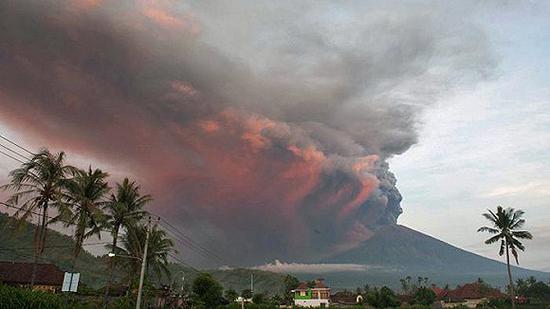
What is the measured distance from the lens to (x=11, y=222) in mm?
34688

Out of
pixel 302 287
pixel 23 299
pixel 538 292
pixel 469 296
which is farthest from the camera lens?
pixel 302 287

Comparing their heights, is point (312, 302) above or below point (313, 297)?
below

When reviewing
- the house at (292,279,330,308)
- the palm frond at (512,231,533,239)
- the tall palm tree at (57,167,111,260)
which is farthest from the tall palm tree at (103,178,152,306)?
the house at (292,279,330,308)

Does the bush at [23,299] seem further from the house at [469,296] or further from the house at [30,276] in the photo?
the house at [469,296]

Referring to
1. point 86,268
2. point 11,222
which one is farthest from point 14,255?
point 11,222

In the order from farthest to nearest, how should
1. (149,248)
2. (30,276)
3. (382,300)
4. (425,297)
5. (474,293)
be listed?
(474,293), (425,297), (382,300), (30,276), (149,248)

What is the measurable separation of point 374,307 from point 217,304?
1585 inches

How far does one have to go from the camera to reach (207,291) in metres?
78.8

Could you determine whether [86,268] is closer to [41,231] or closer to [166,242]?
[166,242]

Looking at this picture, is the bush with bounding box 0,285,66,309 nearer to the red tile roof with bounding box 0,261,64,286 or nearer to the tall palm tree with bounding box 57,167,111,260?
the tall palm tree with bounding box 57,167,111,260

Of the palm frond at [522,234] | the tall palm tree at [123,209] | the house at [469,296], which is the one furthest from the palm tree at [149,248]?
the house at [469,296]

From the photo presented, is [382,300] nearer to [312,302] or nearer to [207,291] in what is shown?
[312,302]

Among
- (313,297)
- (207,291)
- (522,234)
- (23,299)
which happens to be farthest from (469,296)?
(23,299)

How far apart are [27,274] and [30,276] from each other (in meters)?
0.72
